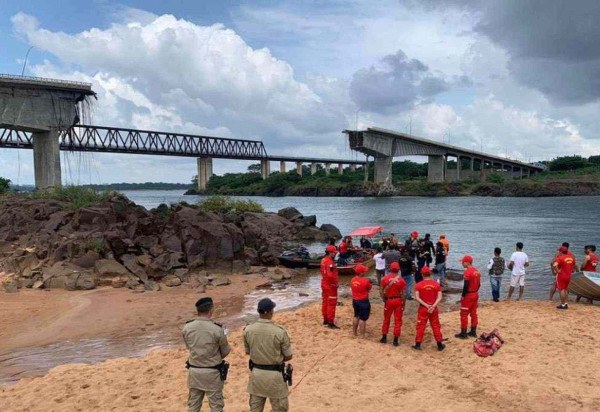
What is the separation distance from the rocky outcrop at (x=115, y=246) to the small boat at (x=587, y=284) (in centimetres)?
1410

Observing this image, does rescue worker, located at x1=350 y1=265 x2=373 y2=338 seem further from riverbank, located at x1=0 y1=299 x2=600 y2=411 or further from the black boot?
the black boot

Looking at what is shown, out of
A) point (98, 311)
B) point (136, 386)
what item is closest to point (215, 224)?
point (98, 311)

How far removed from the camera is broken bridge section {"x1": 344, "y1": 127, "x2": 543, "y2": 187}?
9894cm

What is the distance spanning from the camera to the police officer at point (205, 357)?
6.52 m

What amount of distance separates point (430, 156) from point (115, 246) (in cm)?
10907

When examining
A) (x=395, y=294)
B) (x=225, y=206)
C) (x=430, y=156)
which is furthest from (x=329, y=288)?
(x=430, y=156)

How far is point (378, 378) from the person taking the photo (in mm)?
9773

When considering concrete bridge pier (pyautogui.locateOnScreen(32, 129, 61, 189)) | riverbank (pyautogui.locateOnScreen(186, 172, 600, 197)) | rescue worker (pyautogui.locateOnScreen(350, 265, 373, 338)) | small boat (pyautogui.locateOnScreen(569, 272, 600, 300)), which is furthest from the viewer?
riverbank (pyautogui.locateOnScreen(186, 172, 600, 197))

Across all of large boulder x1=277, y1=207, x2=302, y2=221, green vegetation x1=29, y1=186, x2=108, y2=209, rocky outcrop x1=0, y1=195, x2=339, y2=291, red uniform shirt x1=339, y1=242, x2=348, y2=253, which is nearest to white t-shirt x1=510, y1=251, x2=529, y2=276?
red uniform shirt x1=339, y1=242, x2=348, y2=253

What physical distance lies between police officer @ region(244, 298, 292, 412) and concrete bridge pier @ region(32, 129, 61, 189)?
3909 cm

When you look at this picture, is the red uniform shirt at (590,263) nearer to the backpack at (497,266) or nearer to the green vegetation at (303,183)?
the backpack at (497,266)

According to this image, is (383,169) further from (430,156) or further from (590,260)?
(590,260)

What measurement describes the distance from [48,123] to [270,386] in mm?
39929

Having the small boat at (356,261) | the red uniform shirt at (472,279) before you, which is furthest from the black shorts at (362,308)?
the small boat at (356,261)
